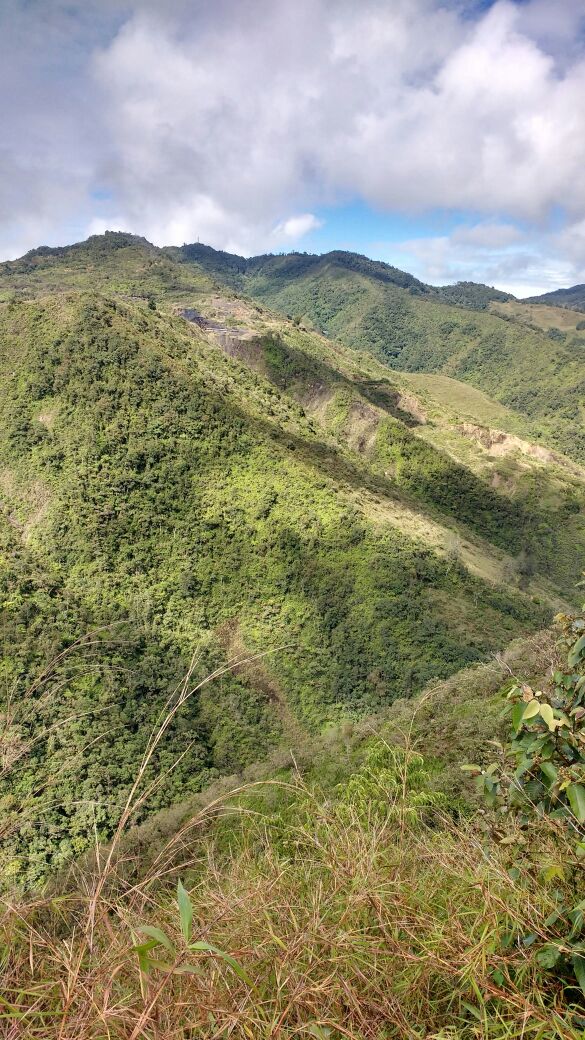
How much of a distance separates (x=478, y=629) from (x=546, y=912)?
3711 centimetres

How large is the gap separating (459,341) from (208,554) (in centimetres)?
13822

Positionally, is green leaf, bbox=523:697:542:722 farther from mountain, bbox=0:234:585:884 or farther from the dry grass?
mountain, bbox=0:234:585:884

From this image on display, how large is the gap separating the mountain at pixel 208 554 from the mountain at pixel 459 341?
61.9 metres

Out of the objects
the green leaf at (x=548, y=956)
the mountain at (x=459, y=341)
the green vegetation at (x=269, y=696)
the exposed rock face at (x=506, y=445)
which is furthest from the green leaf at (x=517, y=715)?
the mountain at (x=459, y=341)

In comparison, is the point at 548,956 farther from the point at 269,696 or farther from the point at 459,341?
the point at 459,341

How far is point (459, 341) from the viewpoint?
154 metres

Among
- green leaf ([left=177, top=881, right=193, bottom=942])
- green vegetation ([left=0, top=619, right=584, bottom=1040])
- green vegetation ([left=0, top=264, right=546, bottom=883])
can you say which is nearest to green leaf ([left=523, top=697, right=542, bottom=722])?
green vegetation ([left=0, top=619, right=584, bottom=1040])

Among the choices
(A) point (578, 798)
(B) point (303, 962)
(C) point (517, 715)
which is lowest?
(B) point (303, 962)

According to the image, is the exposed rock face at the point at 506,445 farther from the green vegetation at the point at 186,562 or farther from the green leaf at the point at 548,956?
the green leaf at the point at 548,956

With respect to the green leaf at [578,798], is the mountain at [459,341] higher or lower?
higher

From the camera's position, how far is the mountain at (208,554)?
30.6 metres

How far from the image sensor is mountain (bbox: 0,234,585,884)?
30578 mm

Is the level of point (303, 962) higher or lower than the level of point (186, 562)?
higher

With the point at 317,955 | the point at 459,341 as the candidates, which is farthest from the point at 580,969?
the point at 459,341
